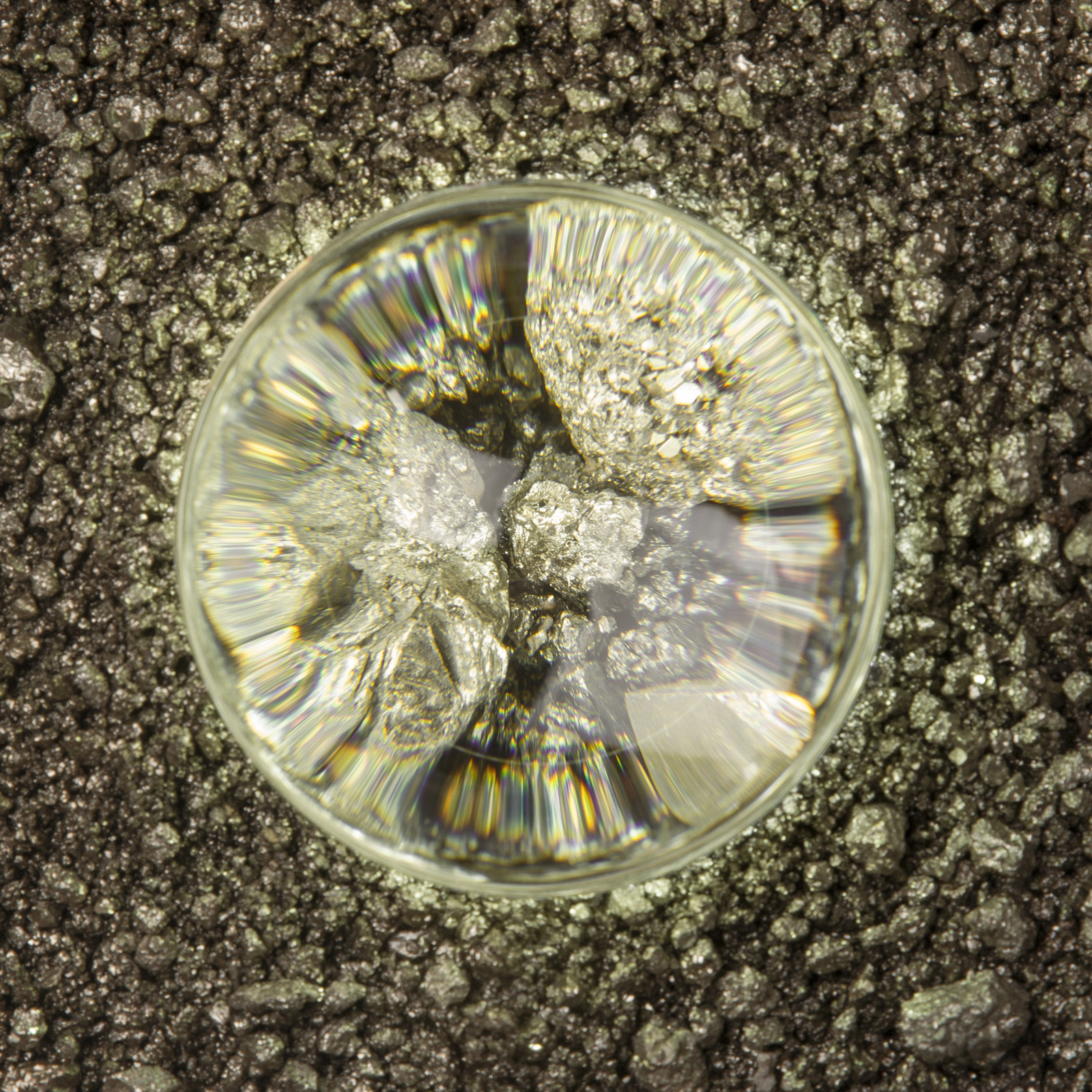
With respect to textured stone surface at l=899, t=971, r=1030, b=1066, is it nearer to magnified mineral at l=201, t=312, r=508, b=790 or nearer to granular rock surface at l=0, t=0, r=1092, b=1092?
granular rock surface at l=0, t=0, r=1092, b=1092

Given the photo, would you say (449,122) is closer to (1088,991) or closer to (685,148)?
(685,148)

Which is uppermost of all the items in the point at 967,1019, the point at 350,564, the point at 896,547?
the point at 896,547

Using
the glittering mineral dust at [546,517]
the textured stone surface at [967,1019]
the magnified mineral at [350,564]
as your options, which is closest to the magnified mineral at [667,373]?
the glittering mineral dust at [546,517]

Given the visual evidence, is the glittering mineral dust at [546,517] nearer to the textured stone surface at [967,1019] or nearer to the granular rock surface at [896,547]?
the granular rock surface at [896,547]

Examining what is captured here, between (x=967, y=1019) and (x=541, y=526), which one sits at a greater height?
(x=541, y=526)

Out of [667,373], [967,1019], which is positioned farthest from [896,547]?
[967,1019]

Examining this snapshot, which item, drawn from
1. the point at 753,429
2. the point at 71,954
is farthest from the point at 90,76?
the point at 71,954

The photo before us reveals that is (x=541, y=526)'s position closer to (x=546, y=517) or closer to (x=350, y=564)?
(x=546, y=517)
